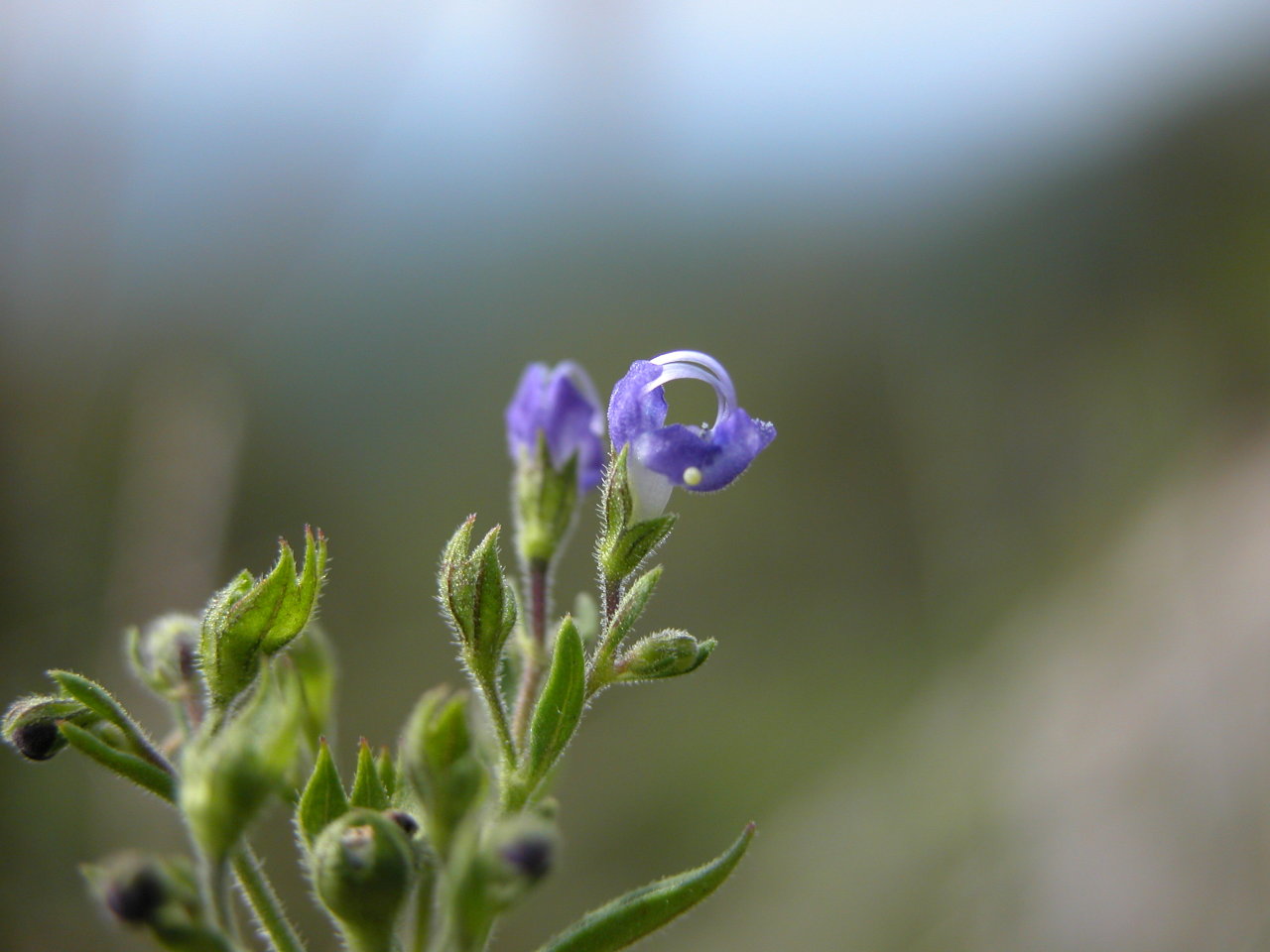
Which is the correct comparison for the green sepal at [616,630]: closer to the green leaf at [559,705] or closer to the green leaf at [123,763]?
→ the green leaf at [559,705]

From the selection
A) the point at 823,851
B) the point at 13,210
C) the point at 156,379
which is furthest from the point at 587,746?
the point at 13,210

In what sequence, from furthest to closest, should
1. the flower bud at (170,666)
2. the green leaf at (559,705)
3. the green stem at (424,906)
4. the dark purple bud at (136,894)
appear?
1. the flower bud at (170,666)
2. the green leaf at (559,705)
3. the green stem at (424,906)
4. the dark purple bud at (136,894)

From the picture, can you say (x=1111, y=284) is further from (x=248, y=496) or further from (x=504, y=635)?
(x=504, y=635)

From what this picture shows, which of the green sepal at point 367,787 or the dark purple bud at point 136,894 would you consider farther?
the green sepal at point 367,787

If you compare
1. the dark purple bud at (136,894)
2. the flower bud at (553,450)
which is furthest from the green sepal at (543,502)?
the dark purple bud at (136,894)

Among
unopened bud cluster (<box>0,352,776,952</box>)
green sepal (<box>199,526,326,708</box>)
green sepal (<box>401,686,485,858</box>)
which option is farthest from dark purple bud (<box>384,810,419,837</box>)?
green sepal (<box>199,526,326,708</box>)

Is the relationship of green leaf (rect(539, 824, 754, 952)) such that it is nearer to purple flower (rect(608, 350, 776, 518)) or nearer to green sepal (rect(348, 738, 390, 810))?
green sepal (rect(348, 738, 390, 810))
